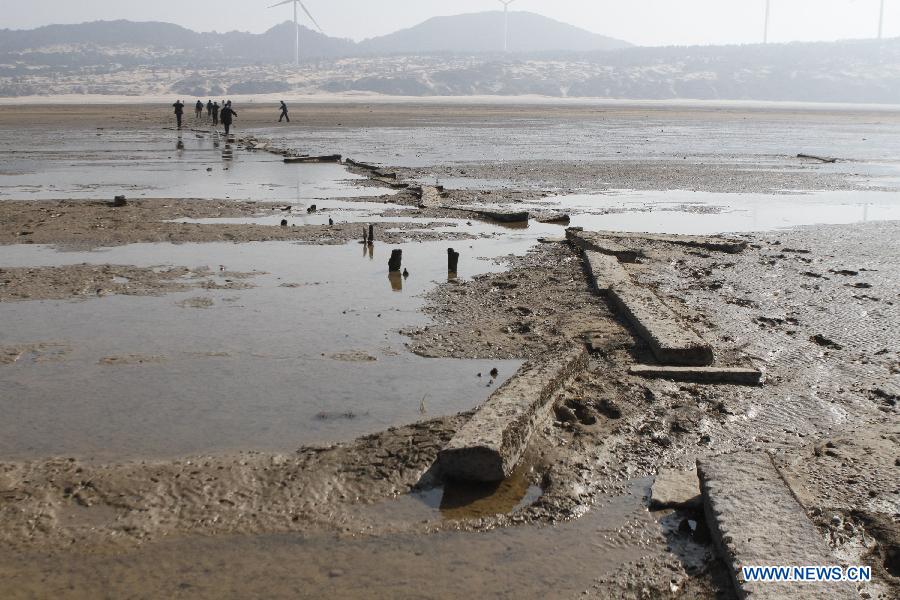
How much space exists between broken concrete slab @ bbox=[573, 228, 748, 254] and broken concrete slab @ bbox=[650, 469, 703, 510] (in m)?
6.78

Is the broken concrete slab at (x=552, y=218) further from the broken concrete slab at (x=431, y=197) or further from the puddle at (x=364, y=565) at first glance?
the puddle at (x=364, y=565)

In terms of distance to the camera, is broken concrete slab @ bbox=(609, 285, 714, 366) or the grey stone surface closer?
broken concrete slab @ bbox=(609, 285, 714, 366)

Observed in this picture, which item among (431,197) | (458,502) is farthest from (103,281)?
(431,197)

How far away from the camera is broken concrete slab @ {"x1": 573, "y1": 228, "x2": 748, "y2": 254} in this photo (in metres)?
11.3

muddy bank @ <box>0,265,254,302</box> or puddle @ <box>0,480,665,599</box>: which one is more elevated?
muddy bank @ <box>0,265,254,302</box>

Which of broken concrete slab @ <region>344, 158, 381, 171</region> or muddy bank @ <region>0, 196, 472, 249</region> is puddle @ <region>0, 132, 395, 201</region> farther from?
muddy bank @ <region>0, 196, 472, 249</region>

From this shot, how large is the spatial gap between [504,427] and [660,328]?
255cm

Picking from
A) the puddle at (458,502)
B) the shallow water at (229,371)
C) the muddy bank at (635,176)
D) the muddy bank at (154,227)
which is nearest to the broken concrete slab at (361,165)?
the muddy bank at (635,176)

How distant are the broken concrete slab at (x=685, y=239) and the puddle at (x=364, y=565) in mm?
7480

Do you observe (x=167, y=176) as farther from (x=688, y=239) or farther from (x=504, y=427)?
(x=504, y=427)

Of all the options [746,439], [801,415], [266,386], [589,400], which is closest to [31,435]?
[266,386]

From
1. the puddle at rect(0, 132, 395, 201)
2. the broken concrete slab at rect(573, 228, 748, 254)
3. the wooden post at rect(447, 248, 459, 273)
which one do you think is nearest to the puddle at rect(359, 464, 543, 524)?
the wooden post at rect(447, 248, 459, 273)

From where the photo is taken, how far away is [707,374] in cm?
615

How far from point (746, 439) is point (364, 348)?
2955 millimetres
